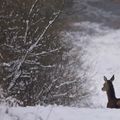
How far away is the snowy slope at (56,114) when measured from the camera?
5.67 meters

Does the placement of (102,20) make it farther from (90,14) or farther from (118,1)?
(118,1)

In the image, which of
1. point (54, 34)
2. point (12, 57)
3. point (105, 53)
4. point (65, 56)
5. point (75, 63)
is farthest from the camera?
point (105, 53)

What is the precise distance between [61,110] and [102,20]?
118 feet

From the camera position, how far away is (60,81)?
15.1m

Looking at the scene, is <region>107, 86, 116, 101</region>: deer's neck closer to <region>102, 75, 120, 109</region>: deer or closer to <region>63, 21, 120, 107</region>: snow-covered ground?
<region>102, 75, 120, 109</region>: deer

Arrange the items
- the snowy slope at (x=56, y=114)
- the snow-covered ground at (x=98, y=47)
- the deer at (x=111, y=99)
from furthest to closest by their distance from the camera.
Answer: the snow-covered ground at (x=98, y=47) → the deer at (x=111, y=99) → the snowy slope at (x=56, y=114)

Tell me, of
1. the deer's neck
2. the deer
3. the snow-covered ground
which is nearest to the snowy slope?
the deer

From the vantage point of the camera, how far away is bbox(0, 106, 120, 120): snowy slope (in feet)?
18.6

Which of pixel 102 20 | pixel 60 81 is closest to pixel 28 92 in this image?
pixel 60 81

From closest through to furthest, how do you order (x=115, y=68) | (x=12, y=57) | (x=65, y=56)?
(x=12, y=57), (x=65, y=56), (x=115, y=68)

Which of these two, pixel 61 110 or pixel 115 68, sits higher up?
pixel 61 110

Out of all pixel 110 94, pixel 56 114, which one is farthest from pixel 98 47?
pixel 56 114

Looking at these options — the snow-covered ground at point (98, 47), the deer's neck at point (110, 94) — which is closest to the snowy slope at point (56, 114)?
the deer's neck at point (110, 94)

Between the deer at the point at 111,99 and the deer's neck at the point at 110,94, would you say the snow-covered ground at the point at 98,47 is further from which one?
the deer's neck at the point at 110,94
